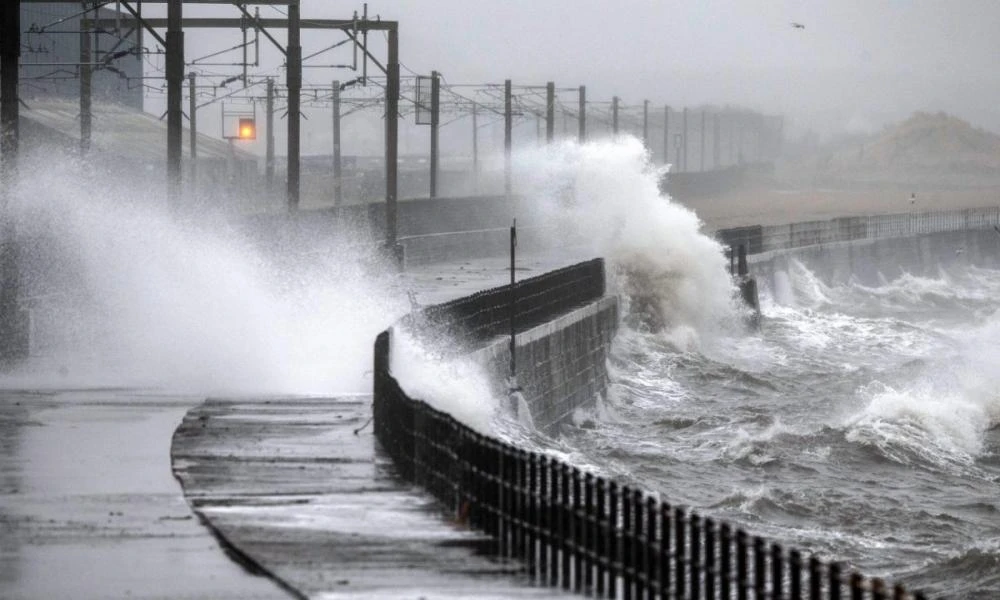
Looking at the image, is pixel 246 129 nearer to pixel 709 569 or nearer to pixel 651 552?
pixel 651 552

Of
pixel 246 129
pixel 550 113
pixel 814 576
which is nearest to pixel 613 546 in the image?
pixel 814 576

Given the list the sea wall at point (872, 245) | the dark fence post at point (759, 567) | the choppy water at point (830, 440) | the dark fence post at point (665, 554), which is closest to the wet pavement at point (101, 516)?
the dark fence post at point (665, 554)

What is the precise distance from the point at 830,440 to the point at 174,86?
1164cm

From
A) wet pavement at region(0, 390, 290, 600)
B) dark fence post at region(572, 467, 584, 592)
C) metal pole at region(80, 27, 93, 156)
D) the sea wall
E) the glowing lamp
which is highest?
metal pole at region(80, 27, 93, 156)

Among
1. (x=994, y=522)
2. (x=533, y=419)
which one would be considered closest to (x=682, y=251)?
(x=533, y=419)

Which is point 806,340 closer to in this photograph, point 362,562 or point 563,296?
point 563,296

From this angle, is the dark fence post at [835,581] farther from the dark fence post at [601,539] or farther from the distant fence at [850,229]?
the distant fence at [850,229]

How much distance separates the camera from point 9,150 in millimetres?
26484

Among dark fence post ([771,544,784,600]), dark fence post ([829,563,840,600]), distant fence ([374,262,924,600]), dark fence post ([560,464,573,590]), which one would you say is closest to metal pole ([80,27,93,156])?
distant fence ([374,262,924,600])

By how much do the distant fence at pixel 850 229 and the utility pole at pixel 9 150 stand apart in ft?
117

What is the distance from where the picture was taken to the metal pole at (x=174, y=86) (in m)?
33.5

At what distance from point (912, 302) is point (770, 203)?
2318 inches

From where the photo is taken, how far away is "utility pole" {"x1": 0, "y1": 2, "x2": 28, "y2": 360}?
25891 millimetres

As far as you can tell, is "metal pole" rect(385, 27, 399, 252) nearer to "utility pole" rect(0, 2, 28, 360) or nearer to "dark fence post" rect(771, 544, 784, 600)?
"utility pole" rect(0, 2, 28, 360)
